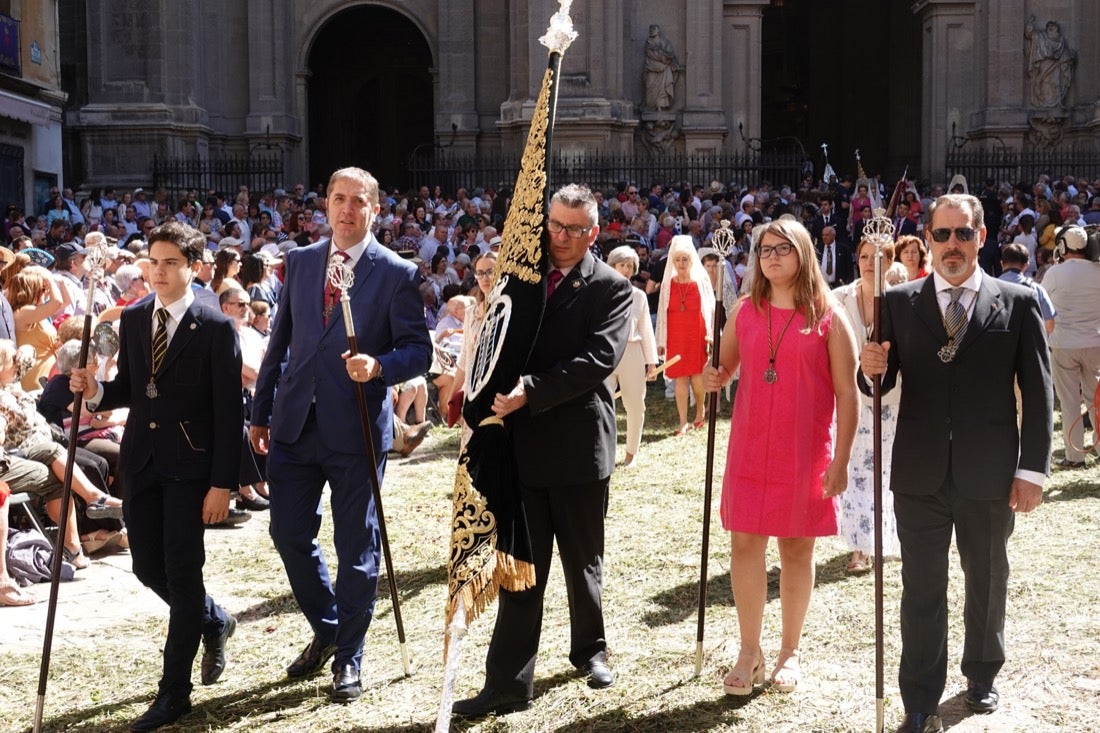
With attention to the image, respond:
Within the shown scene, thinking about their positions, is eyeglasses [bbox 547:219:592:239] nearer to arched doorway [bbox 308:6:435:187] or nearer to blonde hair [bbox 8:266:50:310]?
blonde hair [bbox 8:266:50:310]

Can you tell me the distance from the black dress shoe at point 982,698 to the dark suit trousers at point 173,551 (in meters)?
3.15

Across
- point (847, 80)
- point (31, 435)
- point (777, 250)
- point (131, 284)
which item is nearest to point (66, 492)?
point (31, 435)

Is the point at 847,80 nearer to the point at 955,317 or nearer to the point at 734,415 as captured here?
the point at 734,415

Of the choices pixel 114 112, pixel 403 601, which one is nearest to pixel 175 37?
pixel 114 112

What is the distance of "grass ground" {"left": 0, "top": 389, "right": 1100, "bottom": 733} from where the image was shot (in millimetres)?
5426

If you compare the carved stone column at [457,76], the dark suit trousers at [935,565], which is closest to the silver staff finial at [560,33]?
the dark suit trousers at [935,565]

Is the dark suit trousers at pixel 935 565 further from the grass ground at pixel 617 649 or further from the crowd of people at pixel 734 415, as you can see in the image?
the grass ground at pixel 617 649

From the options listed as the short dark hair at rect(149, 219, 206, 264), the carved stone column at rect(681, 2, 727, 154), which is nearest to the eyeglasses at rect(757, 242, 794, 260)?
the short dark hair at rect(149, 219, 206, 264)

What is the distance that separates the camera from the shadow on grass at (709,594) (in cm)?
692

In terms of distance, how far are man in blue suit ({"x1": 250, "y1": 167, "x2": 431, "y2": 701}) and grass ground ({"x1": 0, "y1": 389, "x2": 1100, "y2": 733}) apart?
1.41 ft

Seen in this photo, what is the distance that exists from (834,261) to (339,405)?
13.7 metres

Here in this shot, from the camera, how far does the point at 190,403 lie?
554cm

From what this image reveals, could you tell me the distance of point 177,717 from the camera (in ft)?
17.9

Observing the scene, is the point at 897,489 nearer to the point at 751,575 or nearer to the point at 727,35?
the point at 751,575
